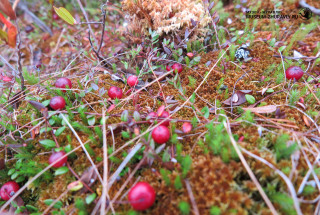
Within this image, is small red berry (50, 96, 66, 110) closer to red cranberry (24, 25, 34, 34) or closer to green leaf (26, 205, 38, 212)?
green leaf (26, 205, 38, 212)

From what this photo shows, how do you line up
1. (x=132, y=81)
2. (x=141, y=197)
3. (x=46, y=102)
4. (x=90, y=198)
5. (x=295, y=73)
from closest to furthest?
(x=141, y=197) < (x=90, y=198) < (x=46, y=102) < (x=295, y=73) < (x=132, y=81)

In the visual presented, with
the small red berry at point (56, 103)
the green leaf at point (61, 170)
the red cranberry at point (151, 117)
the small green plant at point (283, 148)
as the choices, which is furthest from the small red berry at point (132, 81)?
the small green plant at point (283, 148)

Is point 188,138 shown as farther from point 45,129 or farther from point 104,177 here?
point 45,129

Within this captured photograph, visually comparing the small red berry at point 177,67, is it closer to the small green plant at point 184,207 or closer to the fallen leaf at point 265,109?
the fallen leaf at point 265,109

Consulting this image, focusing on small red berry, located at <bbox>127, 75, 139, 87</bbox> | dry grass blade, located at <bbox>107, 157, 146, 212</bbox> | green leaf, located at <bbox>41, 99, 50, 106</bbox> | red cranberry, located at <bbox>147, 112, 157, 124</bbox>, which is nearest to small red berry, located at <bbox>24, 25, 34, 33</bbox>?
green leaf, located at <bbox>41, 99, 50, 106</bbox>

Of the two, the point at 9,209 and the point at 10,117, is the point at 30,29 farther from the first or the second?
the point at 9,209

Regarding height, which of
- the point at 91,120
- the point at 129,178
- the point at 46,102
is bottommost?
the point at 129,178

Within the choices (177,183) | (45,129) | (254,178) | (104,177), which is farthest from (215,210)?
(45,129)
